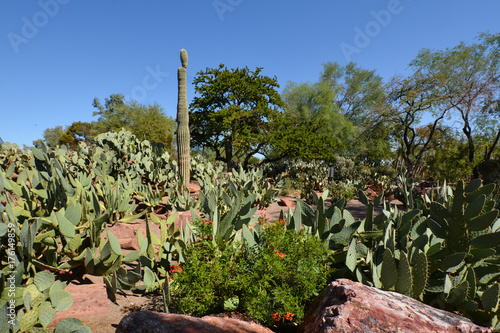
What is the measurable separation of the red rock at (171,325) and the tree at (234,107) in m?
16.1

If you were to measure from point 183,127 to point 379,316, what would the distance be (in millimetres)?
8066

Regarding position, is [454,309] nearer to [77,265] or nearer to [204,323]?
[204,323]

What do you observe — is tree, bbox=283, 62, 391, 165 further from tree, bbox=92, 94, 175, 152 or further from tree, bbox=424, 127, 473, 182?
tree, bbox=92, 94, 175, 152

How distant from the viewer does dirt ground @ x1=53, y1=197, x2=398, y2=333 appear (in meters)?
2.45

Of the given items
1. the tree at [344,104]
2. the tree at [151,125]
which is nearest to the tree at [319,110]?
the tree at [344,104]

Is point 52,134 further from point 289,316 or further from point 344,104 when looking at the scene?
point 289,316

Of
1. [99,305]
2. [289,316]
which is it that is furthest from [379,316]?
[99,305]

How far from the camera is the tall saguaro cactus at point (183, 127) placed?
8.70 metres

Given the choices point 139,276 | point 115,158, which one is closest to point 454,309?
point 139,276

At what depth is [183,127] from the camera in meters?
8.98

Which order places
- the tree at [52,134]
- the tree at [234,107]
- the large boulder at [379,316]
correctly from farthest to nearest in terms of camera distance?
the tree at [52,134], the tree at [234,107], the large boulder at [379,316]

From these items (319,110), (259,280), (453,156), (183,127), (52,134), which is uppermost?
(52,134)

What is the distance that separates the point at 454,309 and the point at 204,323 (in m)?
2.26

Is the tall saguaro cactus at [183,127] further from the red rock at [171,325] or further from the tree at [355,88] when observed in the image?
the tree at [355,88]
